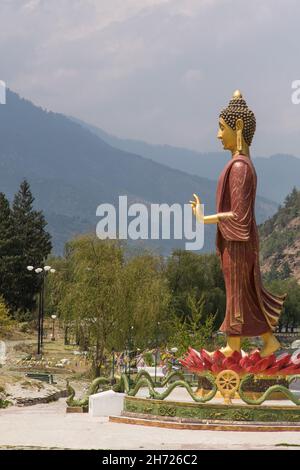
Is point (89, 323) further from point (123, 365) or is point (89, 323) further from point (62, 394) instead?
point (62, 394)

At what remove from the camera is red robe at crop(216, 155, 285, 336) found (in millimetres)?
20266

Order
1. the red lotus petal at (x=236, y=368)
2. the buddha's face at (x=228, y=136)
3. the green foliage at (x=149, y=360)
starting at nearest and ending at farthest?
1. the red lotus petal at (x=236, y=368)
2. the buddha's face at (x=228, y=136)
3. the green foliage at (x=149, y=360)

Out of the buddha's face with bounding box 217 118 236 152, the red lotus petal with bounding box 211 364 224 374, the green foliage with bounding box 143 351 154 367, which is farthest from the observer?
the green foliage with bounding box 143 351 154 367

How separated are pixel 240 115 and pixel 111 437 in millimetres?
7772

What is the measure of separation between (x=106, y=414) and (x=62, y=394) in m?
8.49

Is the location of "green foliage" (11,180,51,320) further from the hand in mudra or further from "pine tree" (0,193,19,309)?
the hand in mudra

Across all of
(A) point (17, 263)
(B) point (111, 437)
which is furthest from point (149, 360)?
(A) point (17, 263)

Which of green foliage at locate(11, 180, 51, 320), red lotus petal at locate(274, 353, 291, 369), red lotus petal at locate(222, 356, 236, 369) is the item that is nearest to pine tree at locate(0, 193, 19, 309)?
green foliage at locate(11, 180, 51, 320)

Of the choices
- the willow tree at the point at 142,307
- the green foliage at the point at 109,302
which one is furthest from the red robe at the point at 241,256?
the willow tree at the point at 142,307

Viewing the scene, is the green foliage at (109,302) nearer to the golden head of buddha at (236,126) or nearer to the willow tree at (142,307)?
the willow tree at (142,307)

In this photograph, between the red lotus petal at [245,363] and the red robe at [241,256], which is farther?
the red robe at [241,256]

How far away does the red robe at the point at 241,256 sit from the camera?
2027 cm

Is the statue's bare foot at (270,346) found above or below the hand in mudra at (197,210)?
below

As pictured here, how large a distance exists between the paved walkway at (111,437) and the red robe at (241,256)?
3.28 metres
